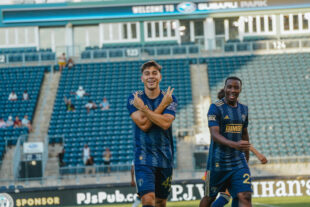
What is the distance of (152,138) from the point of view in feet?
25.1

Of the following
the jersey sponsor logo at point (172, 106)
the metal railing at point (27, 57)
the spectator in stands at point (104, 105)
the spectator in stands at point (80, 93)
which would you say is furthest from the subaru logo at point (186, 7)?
Answer: the jersey sponsor logo at point (172, 106)

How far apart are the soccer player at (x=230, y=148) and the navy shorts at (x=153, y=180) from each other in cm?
125

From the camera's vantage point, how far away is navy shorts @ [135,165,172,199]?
297 inches

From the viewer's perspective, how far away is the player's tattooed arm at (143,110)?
297 inches

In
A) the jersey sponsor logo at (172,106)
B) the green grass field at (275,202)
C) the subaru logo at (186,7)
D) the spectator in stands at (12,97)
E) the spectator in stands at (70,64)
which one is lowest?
the green grass field at (275,202)

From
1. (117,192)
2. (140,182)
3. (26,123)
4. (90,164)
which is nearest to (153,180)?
(140,182)

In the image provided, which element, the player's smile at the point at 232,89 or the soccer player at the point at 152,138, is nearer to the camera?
the soccer player at the point at 152,138

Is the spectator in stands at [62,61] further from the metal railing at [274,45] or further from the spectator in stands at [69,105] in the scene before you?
the metal railing at [274,45]

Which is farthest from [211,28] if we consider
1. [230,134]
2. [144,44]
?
[230,134]

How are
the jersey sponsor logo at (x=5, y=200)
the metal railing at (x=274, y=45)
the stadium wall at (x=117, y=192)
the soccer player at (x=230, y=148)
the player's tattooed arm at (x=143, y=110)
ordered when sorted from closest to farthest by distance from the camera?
the player's tattooed arm at (x=143, y=110), the soccer player at (x=230, y=148), the jersey sponsor logo at (x=5, y=200), the stadium wall at (x=117, y=192), the metal railing at (x=274, y=45)

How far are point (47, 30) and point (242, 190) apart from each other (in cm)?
3549

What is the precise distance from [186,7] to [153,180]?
33.5 metres

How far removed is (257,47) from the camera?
118ft

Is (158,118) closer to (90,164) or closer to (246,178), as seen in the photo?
(246,178)
